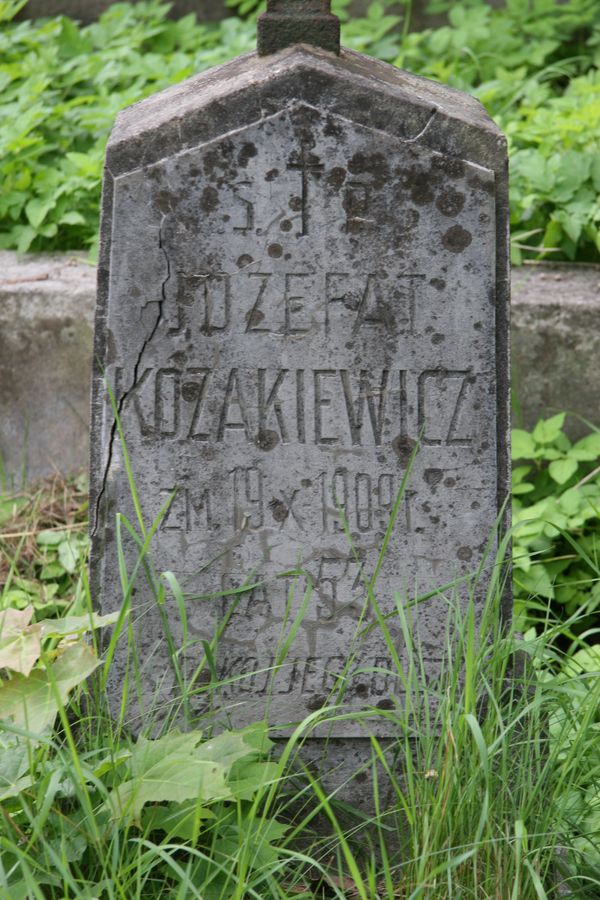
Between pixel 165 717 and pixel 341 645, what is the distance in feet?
1.19

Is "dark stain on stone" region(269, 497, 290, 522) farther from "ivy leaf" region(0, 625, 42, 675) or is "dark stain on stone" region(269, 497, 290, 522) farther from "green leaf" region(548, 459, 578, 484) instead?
"green leaf" region(548, 459, 578, 484)

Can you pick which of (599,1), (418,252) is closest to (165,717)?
(418,252)

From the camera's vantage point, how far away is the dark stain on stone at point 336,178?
2.14m

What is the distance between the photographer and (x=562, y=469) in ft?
10.4

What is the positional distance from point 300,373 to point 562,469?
120 centimetres

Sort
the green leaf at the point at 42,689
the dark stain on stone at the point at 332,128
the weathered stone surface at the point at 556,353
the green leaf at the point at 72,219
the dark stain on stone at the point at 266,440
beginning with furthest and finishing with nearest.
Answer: the green leaf at the point at 72,219, the weathered stone surface at the point at 556,353, the dark stain on stone at the point at 266,440, the dark stain on stone at the point at 332,128, the green leaf at the point at 42,689

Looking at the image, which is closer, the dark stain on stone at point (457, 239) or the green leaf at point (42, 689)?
the green leaf at point (42, 689)

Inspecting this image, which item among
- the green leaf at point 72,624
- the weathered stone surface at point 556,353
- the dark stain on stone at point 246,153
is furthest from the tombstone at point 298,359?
the weathered stone surface at point 556,353

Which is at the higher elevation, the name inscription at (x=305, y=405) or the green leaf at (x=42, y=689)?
the name inscription at (x=305, y=405)

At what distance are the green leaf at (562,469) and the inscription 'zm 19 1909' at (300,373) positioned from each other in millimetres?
921

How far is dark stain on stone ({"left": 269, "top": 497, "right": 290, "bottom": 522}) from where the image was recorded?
7.45 feet

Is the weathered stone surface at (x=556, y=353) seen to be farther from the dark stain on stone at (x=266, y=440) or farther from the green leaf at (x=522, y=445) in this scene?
the dark stain on stone at (x=266, y=440)

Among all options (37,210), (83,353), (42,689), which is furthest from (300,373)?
(37,210)

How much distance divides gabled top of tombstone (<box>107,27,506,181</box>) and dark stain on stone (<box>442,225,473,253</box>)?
13cm
